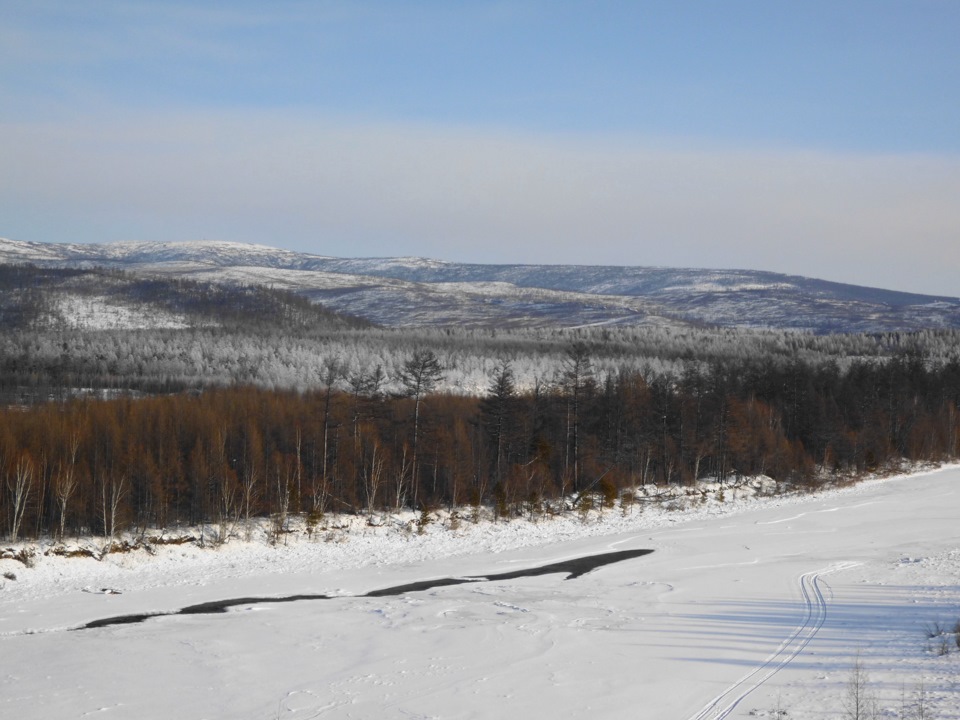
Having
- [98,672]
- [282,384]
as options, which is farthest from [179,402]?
[98,672]

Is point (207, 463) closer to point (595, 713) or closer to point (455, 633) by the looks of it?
point (455, 633)

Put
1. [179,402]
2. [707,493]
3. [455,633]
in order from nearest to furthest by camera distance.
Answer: [455,633] → [707,493] → [179,402]

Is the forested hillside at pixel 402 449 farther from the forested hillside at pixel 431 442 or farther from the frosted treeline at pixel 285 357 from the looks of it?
the frosted treeline at pixel 285 357

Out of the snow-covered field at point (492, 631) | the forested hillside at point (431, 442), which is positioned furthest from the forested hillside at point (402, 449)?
the snow-covered field at point (492, 631)

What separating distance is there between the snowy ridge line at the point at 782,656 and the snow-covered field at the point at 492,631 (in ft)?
0.24

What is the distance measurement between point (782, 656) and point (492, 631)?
8.54 m

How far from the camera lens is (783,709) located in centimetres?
1783

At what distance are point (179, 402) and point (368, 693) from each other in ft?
186

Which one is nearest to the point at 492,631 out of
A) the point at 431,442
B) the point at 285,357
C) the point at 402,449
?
the point at 431,442

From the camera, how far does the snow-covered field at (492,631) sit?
64.0 feet

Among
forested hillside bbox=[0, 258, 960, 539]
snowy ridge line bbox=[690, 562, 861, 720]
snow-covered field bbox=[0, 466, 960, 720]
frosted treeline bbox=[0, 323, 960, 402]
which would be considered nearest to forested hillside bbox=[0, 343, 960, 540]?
forested hillside bbox=[0, 258, 960, 539]

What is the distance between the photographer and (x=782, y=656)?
22.0 metres

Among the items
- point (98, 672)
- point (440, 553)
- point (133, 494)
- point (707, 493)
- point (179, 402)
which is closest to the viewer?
point (98, 672)

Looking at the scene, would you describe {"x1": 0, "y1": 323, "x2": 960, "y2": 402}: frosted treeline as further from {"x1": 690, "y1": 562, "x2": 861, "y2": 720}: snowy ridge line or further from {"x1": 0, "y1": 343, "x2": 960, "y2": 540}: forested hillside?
{"x1": 690, "y1": 562, "x2": 861, "y2": 720}: snowy ridge line
